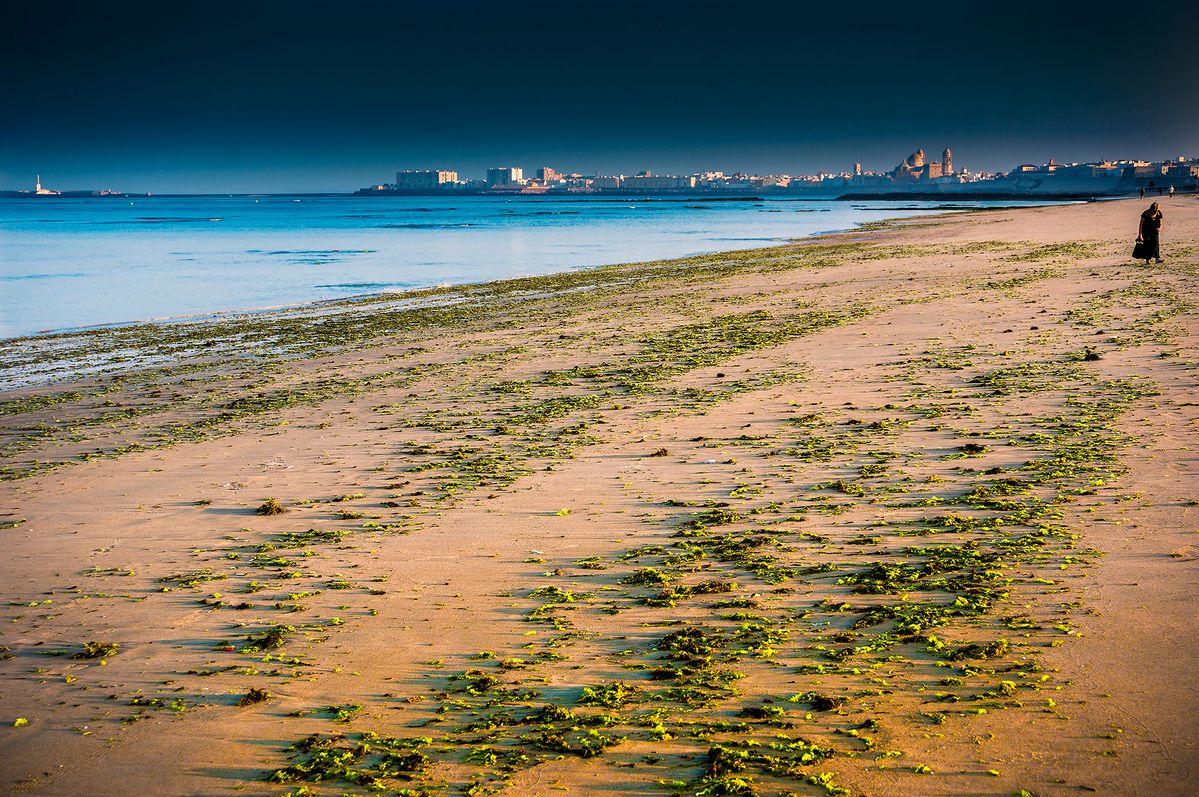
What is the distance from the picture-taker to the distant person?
25.2 m

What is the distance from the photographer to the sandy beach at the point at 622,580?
414cm

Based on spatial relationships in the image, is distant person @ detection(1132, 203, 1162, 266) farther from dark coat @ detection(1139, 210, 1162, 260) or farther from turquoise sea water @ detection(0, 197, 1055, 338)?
turquoise sea water @ detection(0, 197, 1055, 338)

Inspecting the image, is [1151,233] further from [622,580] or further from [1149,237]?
[622,580]

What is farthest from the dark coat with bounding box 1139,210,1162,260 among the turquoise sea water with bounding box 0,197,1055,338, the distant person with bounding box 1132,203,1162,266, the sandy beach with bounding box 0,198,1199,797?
the turquoise sea water with bounding box 0,197,1055,338

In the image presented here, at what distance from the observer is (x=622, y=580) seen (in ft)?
20.1

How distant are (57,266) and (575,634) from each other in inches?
1986

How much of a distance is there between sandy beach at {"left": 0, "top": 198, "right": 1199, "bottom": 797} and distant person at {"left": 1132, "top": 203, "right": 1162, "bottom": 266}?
13.7 m

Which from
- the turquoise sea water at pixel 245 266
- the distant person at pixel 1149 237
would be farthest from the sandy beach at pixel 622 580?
the turquoise sea water at pixel 245 266

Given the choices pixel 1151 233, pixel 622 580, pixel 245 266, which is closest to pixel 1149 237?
pixel 1151 233

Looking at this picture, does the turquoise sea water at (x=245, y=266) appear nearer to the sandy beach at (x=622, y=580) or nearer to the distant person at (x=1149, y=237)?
the sandy beach at (x=622, y=580)

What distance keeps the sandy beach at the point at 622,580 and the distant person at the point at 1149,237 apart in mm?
13742

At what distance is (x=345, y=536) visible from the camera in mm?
7168

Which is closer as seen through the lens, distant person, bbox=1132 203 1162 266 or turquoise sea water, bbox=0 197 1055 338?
distant person, bbox=1132 203 1162 266

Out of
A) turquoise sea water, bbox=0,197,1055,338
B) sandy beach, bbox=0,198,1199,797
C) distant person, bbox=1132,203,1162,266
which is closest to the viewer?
sandy beach, bbox=0,198,1199,797
